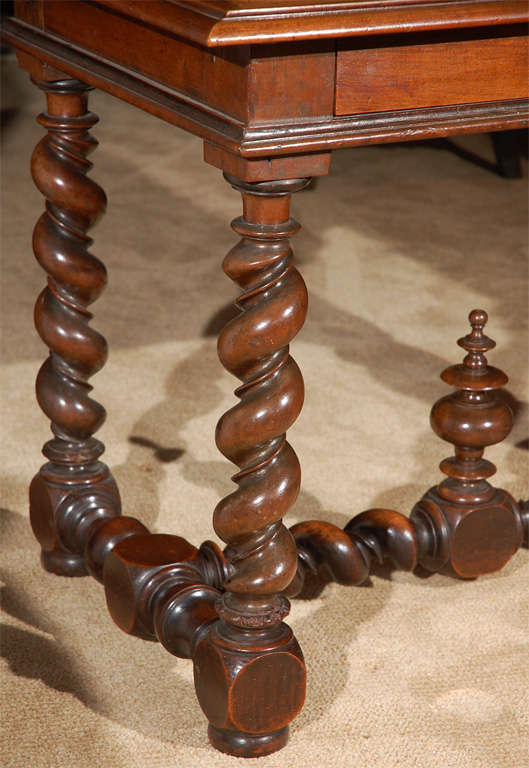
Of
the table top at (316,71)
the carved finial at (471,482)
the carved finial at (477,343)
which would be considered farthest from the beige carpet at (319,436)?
the table top at (316,71)

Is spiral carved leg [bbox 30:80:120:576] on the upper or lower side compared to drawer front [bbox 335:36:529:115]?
lower

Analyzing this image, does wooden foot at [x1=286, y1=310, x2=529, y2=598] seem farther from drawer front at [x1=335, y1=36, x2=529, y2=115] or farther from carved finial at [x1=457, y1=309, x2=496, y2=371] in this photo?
drawer front at [x1=335, y1=36, x2=529, y2=115]

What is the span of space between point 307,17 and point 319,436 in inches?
36.3

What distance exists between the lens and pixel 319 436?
65.8 inches

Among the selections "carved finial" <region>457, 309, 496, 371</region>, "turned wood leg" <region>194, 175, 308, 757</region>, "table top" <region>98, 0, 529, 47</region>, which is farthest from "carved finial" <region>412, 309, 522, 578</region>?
"table top" <region>98, 0, 529, 47</region>

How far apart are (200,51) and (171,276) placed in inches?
56.2

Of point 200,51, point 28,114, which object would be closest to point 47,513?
point 200,51

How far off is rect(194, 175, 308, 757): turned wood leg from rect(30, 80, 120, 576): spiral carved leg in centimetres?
31

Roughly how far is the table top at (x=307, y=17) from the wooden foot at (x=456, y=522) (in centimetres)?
41

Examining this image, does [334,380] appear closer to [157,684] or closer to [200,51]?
[157,684]

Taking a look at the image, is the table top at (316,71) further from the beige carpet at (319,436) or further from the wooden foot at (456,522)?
the beige carpet at (319,436)

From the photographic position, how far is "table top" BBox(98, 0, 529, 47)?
787 millimetres

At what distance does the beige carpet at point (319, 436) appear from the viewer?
3.55 ft

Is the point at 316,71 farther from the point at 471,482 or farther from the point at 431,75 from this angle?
the point at 471,482
